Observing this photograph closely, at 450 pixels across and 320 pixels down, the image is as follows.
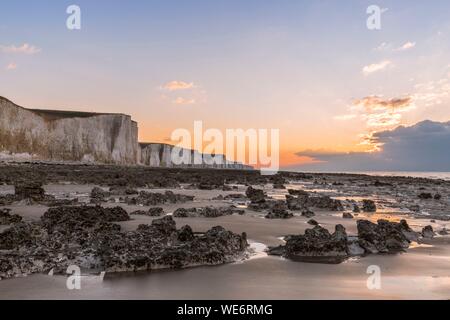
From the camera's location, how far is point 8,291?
5.23 m

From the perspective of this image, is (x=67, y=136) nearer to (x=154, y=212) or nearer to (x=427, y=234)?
(x=154, y=212)

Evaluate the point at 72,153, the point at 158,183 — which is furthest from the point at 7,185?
the point at 72,153

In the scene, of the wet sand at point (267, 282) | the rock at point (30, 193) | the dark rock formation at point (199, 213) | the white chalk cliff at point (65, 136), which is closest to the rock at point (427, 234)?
the wet sand at point (267, 282)

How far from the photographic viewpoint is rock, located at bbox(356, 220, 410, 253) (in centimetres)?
838

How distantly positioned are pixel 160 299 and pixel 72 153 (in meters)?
97.2

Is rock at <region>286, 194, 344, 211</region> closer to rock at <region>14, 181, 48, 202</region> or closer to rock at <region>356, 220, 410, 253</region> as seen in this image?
rock at <region>356, 220, 410, 253</region>

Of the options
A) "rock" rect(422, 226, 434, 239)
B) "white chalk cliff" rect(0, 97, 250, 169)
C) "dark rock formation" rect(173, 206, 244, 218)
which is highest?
"white chalk cliff" rect(0, 97, 250, 169)

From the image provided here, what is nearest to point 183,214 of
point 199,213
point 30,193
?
point 199,213

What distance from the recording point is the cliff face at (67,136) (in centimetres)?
8000

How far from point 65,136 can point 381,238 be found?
94.9 metres

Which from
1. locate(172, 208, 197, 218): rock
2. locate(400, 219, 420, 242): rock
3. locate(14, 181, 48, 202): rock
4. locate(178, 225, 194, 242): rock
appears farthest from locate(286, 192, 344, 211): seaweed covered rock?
locate(14, 181, 48, 202): rock

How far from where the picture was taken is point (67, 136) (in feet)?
312

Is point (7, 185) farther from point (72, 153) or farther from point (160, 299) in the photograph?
point (72, 153)

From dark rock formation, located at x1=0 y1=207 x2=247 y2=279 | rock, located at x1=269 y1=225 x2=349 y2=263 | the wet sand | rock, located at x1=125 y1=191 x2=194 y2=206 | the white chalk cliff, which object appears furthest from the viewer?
the white chalk cliff
